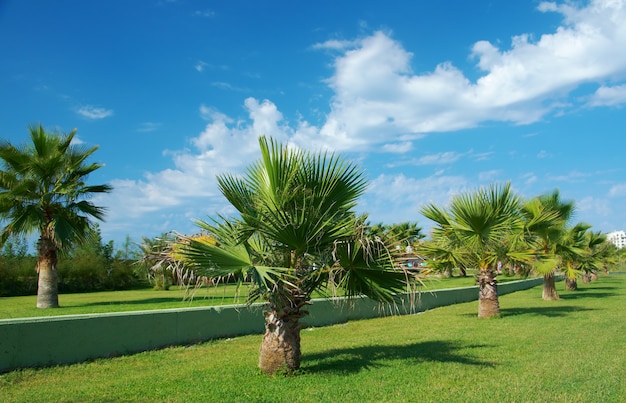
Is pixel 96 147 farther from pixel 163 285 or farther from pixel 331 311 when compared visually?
pixel 163 285

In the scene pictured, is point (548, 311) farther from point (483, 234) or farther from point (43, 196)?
point (43, 196)

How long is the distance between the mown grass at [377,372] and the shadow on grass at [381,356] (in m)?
0.02

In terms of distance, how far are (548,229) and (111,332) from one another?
1681 centimetres

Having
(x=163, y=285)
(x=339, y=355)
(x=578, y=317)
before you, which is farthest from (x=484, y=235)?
(x=163, y=285)

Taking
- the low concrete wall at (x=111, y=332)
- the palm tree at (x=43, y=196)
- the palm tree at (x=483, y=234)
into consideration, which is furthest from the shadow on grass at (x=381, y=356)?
the palm tree at (x=43, y=196)

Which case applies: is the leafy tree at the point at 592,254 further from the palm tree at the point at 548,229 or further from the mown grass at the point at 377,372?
the mown grass at the point at 377,372

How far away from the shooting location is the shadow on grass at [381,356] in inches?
328

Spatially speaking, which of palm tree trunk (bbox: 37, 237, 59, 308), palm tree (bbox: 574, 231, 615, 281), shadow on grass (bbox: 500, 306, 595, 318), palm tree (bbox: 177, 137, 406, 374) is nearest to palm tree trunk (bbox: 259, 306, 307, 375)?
palm tree (bbox: 177, 137, 406, 374)

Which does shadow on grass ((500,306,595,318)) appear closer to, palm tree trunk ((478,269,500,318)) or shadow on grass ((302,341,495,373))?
palm tree trunk ((478,269,500,318))

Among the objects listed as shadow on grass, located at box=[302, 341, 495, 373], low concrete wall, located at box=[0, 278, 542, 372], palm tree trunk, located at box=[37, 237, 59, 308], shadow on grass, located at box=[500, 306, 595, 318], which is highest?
palm tree trunk, located at box=[37, 237, 59, 308]

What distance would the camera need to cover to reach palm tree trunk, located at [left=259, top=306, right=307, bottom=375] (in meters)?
7.60

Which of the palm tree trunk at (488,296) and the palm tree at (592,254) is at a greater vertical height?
the palm tree at (592,254)

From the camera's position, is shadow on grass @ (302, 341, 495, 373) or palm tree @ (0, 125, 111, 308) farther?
palm tree @ (0, 125, 111, 308)

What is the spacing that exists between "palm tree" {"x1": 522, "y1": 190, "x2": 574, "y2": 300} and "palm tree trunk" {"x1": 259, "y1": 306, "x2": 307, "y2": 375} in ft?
38.1
